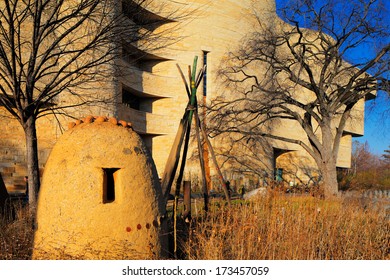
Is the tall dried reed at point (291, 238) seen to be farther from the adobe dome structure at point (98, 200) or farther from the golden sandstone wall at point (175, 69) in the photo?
the golden sandstone wall at point (175, 69)

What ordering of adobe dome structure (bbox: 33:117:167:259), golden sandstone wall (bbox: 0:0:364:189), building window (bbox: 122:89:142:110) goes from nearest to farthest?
adobe dome structure (bbox: 33:117:167:259) → golden sandstone wall (bbox: 0:0:364:189) → building window (bbox: 122:89:142:110)

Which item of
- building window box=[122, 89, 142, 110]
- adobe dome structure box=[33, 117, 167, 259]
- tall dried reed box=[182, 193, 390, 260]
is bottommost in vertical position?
tall dried reed box=[182, 193, 390, 260]

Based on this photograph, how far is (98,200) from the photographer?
3730 millimetres

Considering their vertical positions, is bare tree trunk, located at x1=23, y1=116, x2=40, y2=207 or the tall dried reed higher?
bare tree trunk, located at x1=23, y1=116, x2=40, y2=207

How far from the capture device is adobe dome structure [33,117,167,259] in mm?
3672

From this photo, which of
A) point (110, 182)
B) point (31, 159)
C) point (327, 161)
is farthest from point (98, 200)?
point (327, 161)

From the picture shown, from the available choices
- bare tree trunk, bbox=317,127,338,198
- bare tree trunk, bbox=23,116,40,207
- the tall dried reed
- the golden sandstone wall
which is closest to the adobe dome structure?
the tall dried reed

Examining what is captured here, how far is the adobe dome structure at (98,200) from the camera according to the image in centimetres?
367

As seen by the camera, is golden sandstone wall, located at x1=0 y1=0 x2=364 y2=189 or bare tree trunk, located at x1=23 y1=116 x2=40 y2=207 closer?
bare tree trunk, located at x1=23 y1=116 x2=40 y2=207

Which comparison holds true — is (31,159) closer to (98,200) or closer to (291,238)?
(98,200)

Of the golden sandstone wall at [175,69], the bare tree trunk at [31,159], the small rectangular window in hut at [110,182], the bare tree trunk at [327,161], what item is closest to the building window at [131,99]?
the golden sandstone wall at [175,69]

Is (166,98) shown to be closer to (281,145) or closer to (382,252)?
(281,145)

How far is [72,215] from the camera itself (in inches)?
145

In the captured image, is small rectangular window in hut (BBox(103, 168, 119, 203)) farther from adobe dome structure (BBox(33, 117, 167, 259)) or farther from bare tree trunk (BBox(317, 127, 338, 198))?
bare tree trunk (BBox(317, 127, 338, 198))
